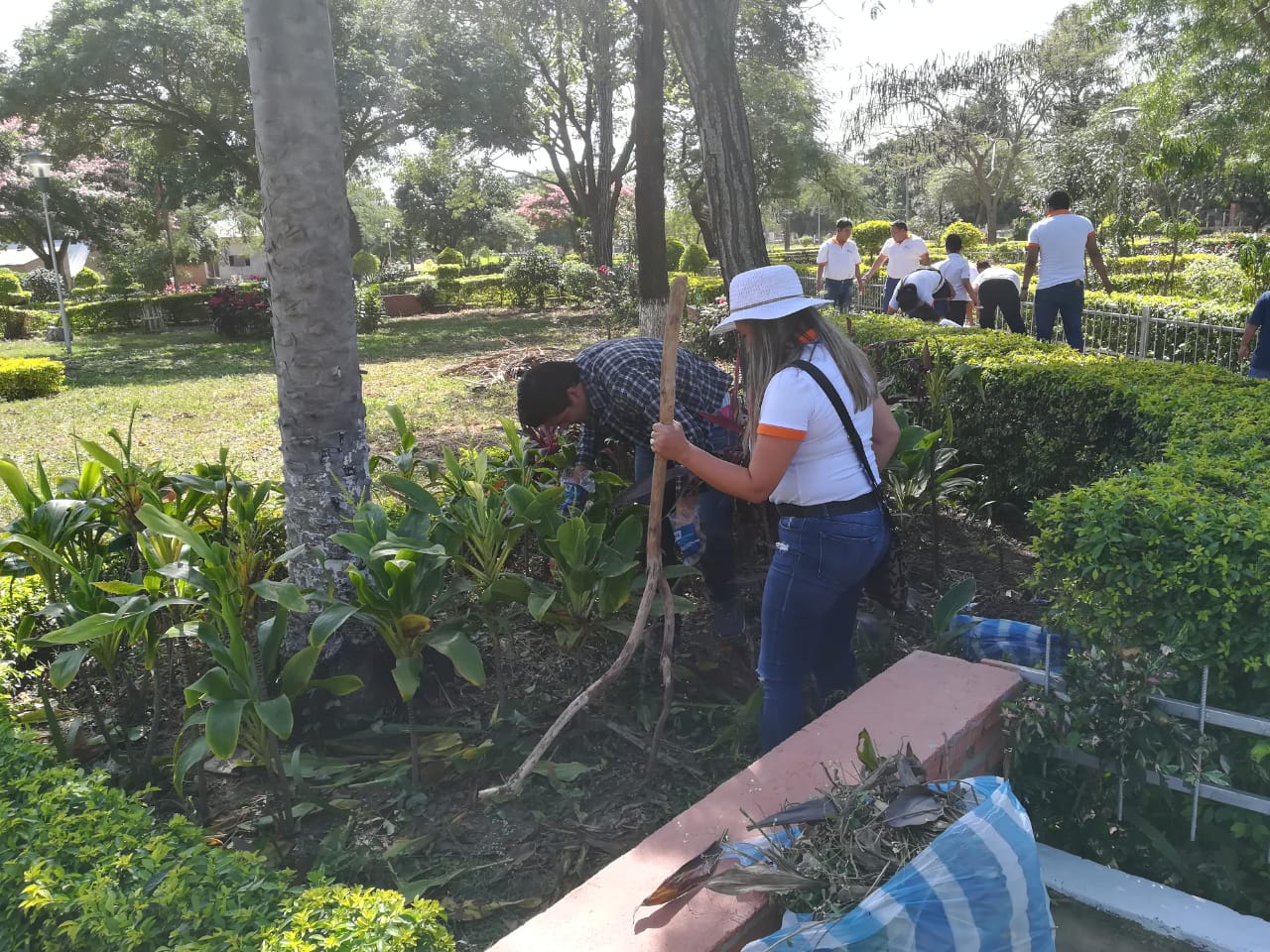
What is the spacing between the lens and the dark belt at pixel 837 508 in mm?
2717

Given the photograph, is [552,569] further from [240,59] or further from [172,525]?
[240,59]

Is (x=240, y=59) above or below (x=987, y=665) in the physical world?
above

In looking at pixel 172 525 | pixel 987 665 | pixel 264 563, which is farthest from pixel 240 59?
pixel 987 665

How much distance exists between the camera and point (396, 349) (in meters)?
16.4

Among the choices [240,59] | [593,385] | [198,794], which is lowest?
[198,794]

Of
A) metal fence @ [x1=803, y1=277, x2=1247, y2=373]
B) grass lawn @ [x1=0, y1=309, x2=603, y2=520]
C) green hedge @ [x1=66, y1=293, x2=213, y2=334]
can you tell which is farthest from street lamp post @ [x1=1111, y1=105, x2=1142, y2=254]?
green hedge @ [x1=66, y1=293, x2=213, y2=334]

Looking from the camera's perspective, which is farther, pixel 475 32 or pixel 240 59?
pixel 475 32

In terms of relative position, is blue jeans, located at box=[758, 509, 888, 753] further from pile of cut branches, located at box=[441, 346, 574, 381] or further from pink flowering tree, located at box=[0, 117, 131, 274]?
pink flowering tree, located at box=[0, 117, 131, 274]

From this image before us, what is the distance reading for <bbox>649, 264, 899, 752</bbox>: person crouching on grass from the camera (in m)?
2.55

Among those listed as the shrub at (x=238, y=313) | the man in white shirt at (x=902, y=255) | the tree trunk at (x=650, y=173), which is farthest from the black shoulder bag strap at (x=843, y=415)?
the shrub at (x=238, y=313)

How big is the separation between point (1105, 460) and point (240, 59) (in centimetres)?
1646

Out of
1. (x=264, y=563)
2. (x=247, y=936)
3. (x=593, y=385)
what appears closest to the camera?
(x=247, y=936)

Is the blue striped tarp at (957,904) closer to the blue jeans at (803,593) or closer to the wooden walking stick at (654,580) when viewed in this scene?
the wooden walking stick at (654,580)

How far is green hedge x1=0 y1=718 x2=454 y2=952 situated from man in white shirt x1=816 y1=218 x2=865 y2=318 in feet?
35.4
